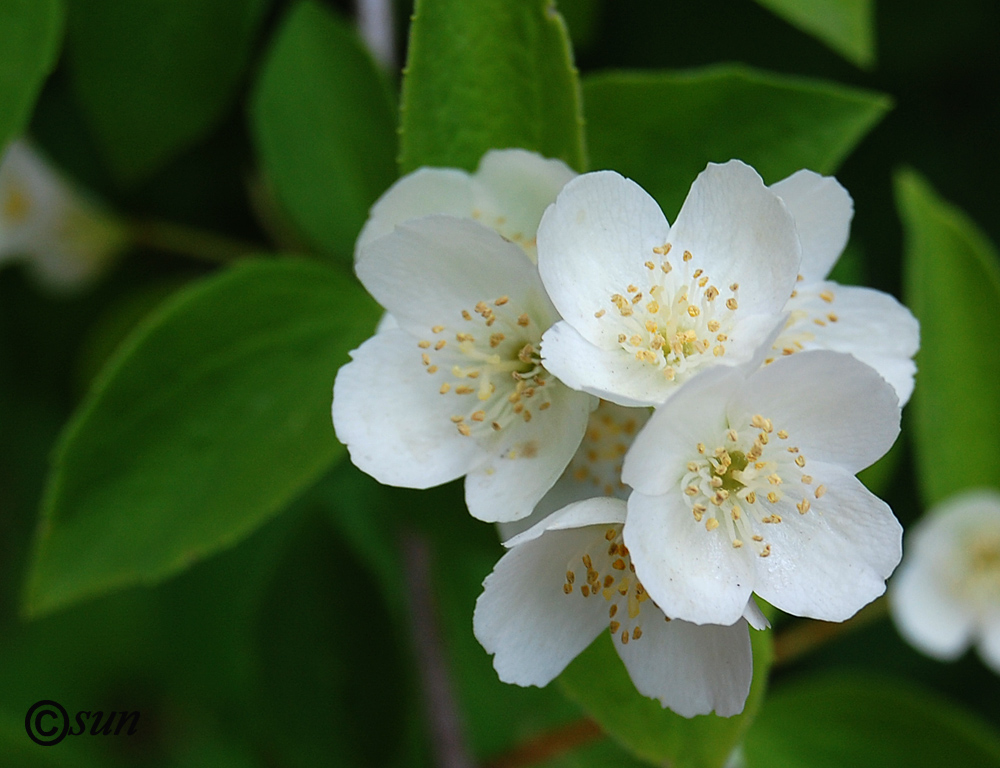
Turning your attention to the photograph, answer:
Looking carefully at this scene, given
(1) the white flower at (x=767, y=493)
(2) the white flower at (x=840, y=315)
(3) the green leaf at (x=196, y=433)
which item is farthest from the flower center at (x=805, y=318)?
(3) the green leaf at (x=196, y=433)

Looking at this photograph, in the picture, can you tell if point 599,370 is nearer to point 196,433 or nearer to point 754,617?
point 754,617

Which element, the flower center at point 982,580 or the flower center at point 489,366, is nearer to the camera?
the flower center at point 489,366

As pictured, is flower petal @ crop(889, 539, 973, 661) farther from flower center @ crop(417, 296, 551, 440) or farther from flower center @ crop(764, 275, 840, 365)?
flower center @ crop(417, 296, 551, 440)

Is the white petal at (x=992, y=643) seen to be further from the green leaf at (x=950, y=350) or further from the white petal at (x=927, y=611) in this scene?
the green leaf at (x=950, y=350)

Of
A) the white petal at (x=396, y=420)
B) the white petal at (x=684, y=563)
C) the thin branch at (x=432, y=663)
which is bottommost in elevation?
the thin branch at (x=432, y=663)

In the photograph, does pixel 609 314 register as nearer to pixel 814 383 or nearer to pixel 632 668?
pixel 814 383

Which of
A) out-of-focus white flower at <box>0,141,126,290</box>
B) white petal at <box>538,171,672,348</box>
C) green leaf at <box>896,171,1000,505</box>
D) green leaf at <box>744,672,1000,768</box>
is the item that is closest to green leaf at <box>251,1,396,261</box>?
out-of-focus white flower at <box>0,141,126,290</box>
